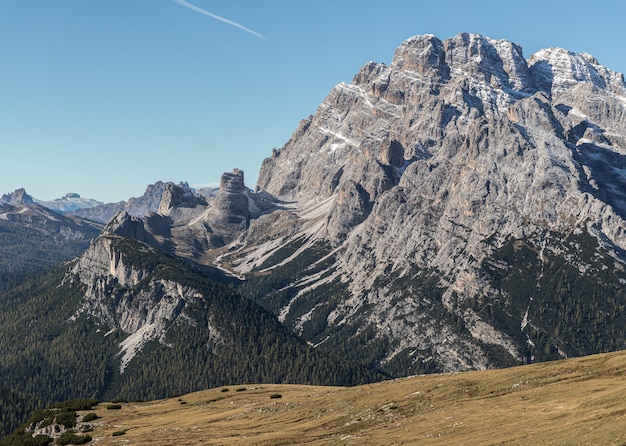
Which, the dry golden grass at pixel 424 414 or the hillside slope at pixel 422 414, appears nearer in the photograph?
the dry golden grass at pixel 424 414

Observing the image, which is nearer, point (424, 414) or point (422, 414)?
point (424, 414)

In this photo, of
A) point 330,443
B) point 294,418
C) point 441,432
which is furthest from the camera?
point 294,418

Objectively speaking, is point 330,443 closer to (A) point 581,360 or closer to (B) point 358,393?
(B) point 358,393

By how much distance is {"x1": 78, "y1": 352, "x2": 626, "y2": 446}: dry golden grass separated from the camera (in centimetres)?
6771

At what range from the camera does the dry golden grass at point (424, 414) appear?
6771 centimetres

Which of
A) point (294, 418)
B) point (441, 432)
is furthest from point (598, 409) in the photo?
point (294, 418)

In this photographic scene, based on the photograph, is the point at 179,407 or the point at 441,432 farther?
the point at 179,407

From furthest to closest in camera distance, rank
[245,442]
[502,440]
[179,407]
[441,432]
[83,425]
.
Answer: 1. [179,407]
2. [83,425]
3. [245,442]
4. [441,432]
5. [502,440]

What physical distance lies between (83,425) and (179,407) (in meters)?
21.1

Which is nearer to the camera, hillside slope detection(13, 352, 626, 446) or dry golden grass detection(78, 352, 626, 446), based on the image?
dry golden grass detection(78, 352, 626, 446)

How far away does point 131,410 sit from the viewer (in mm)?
129375

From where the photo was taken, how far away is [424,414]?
8825cm

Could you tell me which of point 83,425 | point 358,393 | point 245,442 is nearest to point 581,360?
point 358,393

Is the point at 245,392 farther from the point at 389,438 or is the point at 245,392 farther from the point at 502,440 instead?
the point at 502,440
